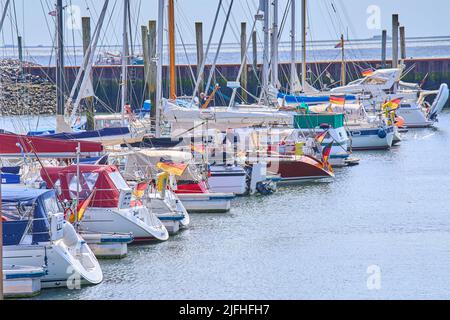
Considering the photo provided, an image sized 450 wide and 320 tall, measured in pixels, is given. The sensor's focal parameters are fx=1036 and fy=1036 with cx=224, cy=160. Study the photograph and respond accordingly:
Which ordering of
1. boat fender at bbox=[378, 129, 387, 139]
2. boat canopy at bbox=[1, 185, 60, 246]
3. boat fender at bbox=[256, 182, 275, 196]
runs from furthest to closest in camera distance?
boat fender at bbox=[378, 129, 387, 139], boat fender at bbox=[256, 182, 275, 196], boat canopy at bbox=[1, 185, 60, 246]

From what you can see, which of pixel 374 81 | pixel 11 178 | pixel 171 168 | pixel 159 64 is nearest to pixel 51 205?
pixel 11 178

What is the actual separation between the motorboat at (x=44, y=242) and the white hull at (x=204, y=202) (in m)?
11.2

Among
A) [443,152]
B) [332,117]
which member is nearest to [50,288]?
[332,117]

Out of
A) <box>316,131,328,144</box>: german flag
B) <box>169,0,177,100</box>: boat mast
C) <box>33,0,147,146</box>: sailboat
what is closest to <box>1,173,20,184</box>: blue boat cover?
<box>33,0,147,146</box>: sailboat

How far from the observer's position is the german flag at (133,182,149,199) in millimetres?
28487

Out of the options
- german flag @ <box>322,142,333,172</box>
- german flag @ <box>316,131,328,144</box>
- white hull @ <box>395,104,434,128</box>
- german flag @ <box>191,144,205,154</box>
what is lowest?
→ white hull @ <box>395,104,434,128</box>

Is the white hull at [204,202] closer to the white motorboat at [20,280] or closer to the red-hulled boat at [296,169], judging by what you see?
the red-hulled boat at [296,169]

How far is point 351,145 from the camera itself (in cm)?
5725

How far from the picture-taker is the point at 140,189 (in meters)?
29.0

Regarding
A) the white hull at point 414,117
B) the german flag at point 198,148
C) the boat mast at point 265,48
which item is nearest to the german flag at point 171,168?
the german flag at point 198,148

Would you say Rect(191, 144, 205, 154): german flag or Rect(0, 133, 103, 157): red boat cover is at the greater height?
Rect(0, 133, 103, 157): red boat cover

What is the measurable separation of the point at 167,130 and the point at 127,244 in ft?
38.9

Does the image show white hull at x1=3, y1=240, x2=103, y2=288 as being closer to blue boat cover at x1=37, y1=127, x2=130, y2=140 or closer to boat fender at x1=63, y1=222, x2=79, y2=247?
boat fender at x1=63, y1=222, x2=79, y2=247

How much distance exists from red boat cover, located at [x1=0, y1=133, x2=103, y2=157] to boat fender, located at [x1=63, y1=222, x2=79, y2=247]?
506 cm
